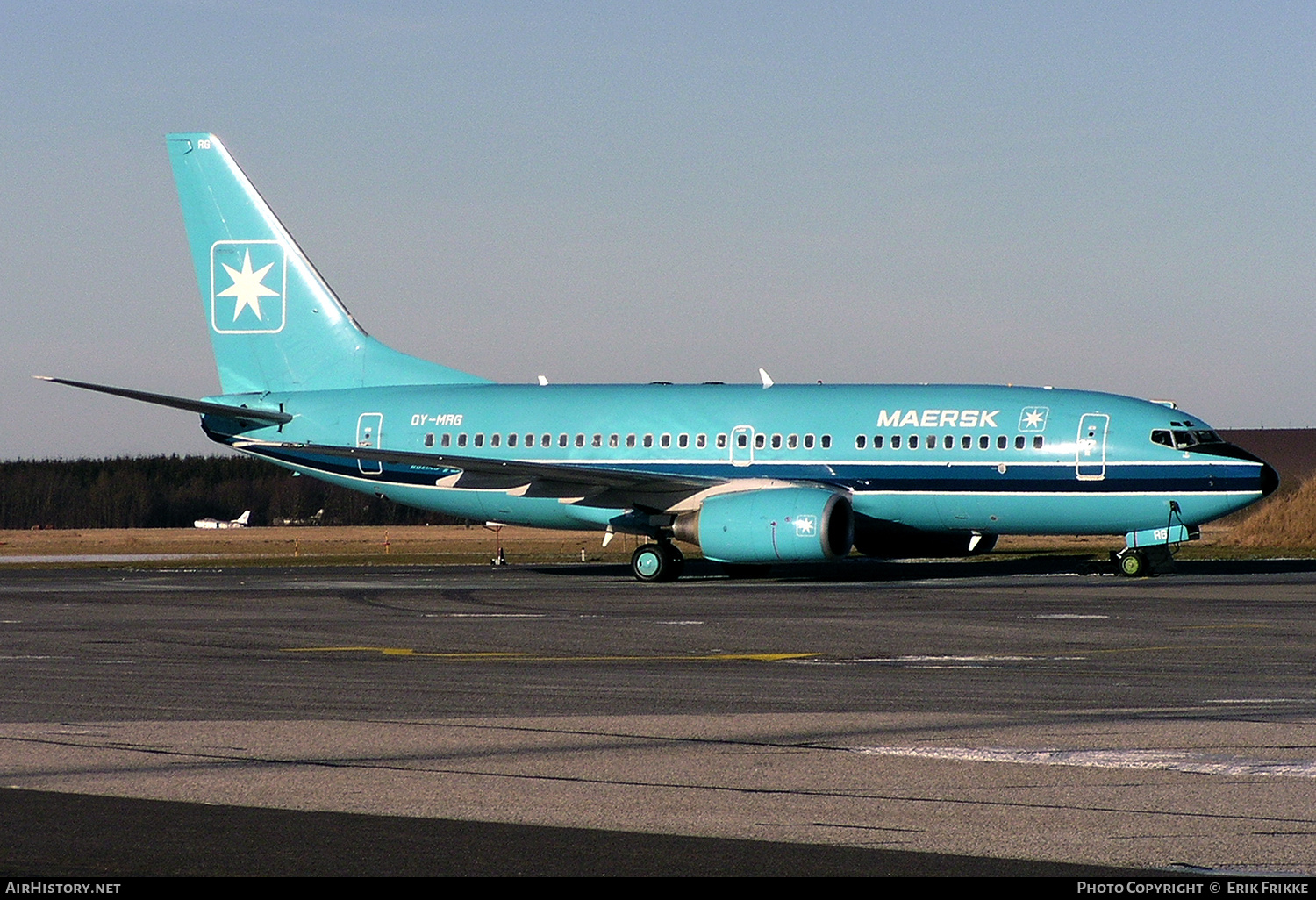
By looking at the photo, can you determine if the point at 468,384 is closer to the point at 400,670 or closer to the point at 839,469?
the point at 839,469

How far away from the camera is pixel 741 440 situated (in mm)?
39562

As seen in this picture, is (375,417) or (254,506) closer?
(375,417)

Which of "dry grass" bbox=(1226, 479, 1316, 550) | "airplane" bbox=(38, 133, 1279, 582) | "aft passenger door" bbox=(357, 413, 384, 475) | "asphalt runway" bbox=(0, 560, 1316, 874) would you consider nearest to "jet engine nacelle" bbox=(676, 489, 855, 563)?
"airplane" bbox=(38, 133, 1279, 582)

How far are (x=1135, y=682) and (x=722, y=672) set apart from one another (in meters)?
4.46

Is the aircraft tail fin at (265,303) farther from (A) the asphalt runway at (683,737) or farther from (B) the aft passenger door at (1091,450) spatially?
(A) the asphalt runway at (683,737)

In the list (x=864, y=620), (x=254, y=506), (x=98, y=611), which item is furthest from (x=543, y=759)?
(x=254, y=506)

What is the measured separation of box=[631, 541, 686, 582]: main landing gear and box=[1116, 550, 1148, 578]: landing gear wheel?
981 cm

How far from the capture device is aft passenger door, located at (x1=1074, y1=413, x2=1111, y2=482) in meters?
36.6

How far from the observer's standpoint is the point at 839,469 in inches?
1513

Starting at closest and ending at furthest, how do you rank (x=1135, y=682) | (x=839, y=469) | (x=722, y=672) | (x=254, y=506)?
(x=1135, y=682), (x=722, y=672), (x=839, y=469), (x=254, y=506)

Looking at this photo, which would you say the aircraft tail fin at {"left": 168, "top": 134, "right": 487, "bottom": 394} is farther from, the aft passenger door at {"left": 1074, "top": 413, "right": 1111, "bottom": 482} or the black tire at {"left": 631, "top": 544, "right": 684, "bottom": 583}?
the aft passenger door at {"left": 1074, "top": 413, "right": 1111, "bottom": 482}

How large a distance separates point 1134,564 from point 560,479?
1279 centimetres

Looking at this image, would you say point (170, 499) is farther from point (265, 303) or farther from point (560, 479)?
point (560, 479)

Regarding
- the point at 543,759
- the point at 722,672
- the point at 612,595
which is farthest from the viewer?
the point at 612,595
